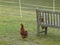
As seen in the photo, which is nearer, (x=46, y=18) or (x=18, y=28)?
(x=46, y=18)

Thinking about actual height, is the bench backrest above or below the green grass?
above

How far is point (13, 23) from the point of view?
9570mm

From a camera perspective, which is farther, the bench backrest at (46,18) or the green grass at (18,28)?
the bench backrest at (46,18)

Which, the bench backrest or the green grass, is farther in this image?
the bench backrest

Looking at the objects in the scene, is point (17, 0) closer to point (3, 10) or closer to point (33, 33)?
point (3, 10)

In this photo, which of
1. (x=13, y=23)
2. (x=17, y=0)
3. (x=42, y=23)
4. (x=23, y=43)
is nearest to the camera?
(x=23, y=43)

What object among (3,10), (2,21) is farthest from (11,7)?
(2,21)

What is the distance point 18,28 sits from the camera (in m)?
8.83

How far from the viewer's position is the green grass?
7340 millimetres

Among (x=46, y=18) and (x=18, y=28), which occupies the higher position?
(x=46, y=18)

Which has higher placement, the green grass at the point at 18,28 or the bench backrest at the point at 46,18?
the bench backrest at the point at 46,18

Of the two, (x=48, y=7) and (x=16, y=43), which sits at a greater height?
(x=48, y=7)

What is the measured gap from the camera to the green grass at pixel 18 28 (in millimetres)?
7340

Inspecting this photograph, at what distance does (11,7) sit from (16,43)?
5.92 meters
